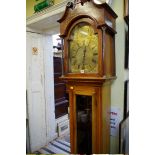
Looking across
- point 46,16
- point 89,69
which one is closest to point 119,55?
point 89,69

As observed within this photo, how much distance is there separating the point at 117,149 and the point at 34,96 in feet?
1.66

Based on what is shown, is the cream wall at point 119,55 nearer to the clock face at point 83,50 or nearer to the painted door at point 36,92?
the clock face at point 83,50

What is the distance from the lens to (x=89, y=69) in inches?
27.2

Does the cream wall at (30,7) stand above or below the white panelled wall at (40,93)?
above

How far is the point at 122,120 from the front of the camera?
665 millimetres

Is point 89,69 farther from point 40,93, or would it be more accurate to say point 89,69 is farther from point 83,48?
point 40,93

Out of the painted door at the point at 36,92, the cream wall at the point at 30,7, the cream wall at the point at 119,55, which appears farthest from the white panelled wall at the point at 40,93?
the cream wall at the point at 119,55

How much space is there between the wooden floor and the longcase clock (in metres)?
0.05

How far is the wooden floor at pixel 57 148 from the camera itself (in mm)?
767

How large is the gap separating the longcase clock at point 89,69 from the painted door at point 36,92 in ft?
0.55

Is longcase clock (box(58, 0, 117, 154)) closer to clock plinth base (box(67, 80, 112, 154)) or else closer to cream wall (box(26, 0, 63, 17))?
clock plinth base (box(67, 80, 112, 154))

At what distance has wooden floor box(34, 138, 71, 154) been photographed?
2.52 ft

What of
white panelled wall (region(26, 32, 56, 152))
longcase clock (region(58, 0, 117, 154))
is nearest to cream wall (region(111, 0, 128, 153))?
longcase clock (region(58, 0, 117, 154))
